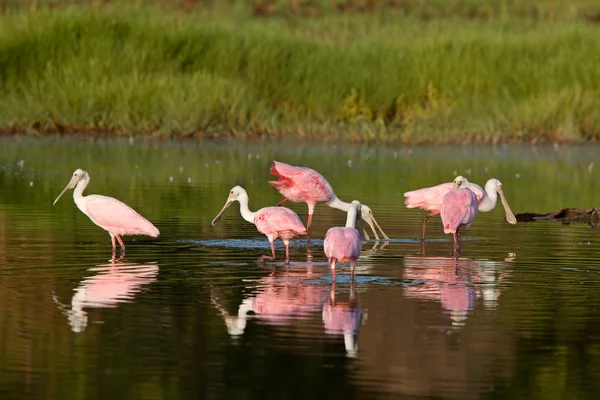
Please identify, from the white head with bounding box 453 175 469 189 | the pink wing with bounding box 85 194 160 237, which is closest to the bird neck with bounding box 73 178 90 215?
the pink wing with bounding box 85 194 160 237

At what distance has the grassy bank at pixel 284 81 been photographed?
31.6 metres

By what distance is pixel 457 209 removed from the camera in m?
15.1

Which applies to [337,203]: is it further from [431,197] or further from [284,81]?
[284,81]

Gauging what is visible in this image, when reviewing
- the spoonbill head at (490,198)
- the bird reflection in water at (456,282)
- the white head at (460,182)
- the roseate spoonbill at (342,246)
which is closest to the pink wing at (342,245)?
the roseate spoonbill at (342,246)

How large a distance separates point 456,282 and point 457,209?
2632 mm

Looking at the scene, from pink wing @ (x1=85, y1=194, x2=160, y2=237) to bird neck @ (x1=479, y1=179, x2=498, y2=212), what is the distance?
4.33 metres

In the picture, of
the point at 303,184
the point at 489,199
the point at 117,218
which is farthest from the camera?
the point at 489,199

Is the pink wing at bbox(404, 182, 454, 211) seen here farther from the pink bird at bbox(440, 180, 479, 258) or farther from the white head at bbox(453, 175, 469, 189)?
the pink bird at bbox(440, 180, 479, 258)

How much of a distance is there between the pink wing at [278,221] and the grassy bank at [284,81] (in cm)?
1741

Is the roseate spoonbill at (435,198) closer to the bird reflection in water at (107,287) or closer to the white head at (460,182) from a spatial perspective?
the white head at (460,182)

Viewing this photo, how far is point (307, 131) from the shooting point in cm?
3212

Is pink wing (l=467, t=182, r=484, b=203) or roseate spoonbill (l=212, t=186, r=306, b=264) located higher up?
pink wing (l=467, t=182, r=484, b=203)

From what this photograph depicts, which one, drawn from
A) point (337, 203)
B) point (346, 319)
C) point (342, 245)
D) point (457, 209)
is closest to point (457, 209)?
point (457, 209)

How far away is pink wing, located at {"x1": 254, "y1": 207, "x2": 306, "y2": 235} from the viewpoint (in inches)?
546
